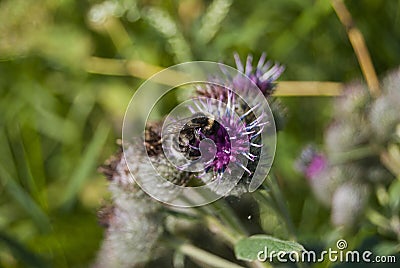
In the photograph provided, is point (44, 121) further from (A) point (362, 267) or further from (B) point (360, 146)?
(A) point (362, 267)

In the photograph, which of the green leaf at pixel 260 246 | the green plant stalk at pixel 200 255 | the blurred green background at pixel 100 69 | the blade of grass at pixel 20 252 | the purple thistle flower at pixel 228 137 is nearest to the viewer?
the green leaf at pixel 260 246

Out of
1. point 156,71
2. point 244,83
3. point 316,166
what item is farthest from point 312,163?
point 156,71

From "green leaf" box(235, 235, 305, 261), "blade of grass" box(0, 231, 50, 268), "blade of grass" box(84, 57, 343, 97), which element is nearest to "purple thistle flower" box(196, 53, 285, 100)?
"green leaf" box(235, 235, 305, 261)

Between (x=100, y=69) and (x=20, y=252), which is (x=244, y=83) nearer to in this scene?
(x=20, y=252)

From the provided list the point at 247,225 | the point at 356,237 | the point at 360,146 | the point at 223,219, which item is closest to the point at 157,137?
the point at 223,219

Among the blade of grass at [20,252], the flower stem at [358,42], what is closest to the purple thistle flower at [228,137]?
the blade of grass at [20,252]

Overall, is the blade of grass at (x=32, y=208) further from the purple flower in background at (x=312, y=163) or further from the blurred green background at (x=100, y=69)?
the purple flower in background at (x=312, y=163)

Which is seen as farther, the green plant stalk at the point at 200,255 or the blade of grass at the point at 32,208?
the blade of grass at the point at 32,208

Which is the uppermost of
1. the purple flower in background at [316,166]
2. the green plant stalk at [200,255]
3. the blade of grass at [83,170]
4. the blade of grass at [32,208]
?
the blade of grass at [83,170]
